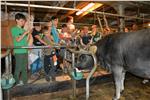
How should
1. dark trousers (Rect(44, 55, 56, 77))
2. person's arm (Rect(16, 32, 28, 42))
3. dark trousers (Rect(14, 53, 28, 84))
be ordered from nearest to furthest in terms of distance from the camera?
person's arm (Rect(16, 32, 28, 42))
dark trousers (Rect(14, 53, 28, 84))
dark trousers (Rect(44, 55, 56, 77))

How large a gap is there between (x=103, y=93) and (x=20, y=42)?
7.10 ft

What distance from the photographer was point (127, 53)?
3.77 metres

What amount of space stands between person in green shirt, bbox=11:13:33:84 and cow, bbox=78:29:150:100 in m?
1.57

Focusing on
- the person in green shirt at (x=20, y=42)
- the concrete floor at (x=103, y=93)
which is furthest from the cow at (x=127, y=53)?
the person in green shirt at (x=20, y=42)

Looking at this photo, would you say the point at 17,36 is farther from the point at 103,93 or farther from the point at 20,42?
the point at 103,93

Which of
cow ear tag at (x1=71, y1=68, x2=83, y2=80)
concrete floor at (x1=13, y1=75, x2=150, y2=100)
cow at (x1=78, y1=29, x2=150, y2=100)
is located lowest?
concrete floor at (x1=13, y1=75, x2=150, y2=100)

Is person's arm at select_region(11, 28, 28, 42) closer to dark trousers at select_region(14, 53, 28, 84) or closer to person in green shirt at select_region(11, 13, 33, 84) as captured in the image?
person in green shirt at select_region(11, 13, 33, 84)

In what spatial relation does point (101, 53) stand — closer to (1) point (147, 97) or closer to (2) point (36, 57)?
(1) point (147, 97)

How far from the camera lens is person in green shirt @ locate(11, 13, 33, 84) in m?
3.90

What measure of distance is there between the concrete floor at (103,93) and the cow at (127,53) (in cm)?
35

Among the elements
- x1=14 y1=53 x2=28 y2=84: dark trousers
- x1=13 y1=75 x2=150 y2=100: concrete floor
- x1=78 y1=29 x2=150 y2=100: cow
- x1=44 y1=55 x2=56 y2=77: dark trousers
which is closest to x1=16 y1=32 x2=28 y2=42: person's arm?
x1=14 y1=53 x2=28 y2=84: dark trousers

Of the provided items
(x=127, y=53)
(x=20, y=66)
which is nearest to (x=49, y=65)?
(x=20, y=66)

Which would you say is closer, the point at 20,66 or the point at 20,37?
the point at 20,37

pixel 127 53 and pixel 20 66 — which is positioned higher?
pixel 127 53
